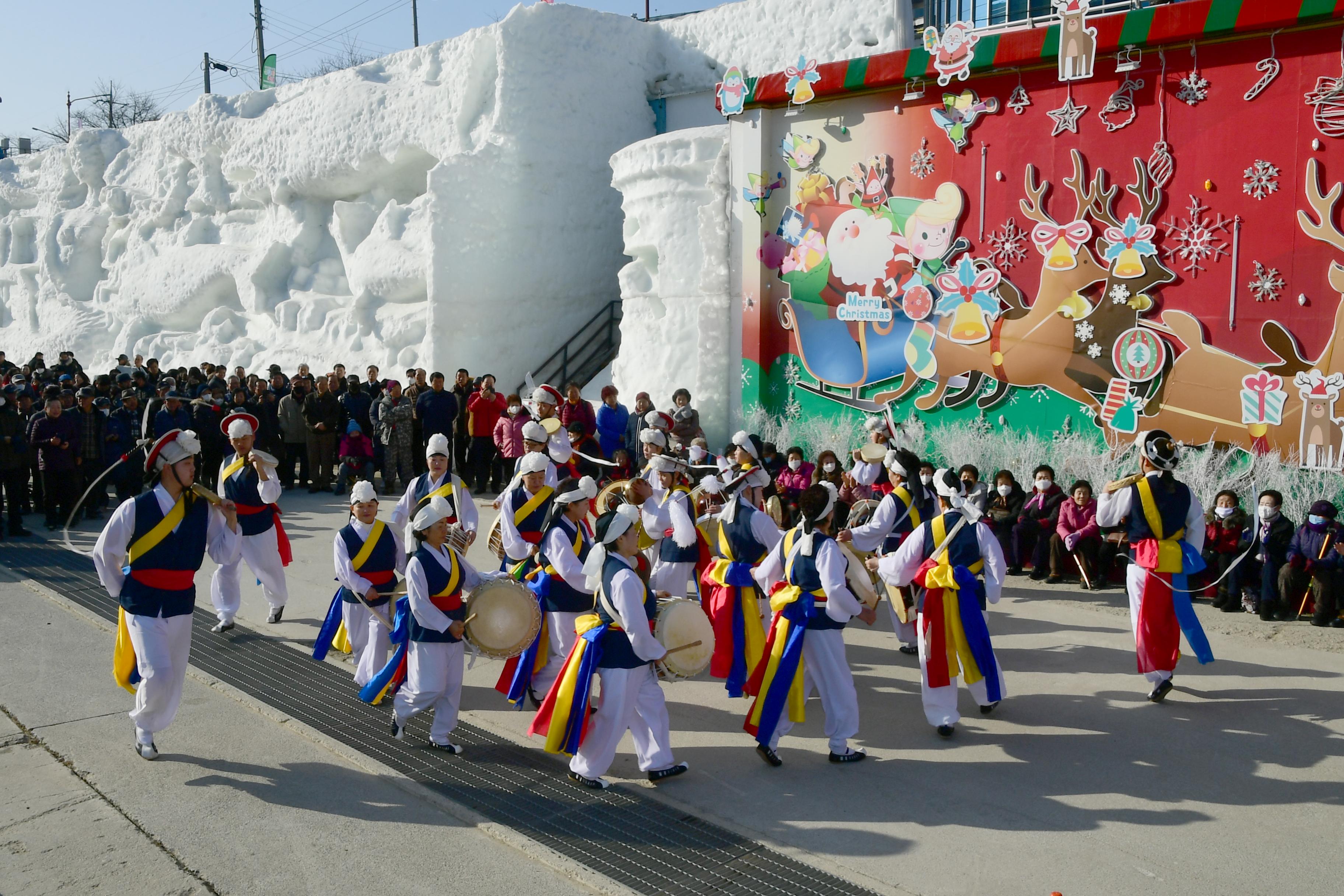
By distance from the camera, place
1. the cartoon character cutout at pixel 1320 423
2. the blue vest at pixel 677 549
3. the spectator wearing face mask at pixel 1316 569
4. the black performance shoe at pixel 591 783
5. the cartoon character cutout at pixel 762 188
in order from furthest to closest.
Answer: the cartoon character cutout at pixel 762 188, the cartoon character cutout at pixel 1320 423, the spectator wearing face mask at pixel 1316 569, the blue vest at pixel 677 549, the black performance shoe at pixel 591 783

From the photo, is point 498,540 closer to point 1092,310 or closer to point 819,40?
point 1092,310

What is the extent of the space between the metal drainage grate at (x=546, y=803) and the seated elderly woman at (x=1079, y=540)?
5.56 m

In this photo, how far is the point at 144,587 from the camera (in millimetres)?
5691

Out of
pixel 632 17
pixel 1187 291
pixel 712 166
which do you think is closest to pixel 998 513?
pixel 1187 291

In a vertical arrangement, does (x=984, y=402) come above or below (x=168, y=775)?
above

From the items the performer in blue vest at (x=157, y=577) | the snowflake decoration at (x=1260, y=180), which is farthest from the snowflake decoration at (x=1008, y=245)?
the performer in blue vest at (x=157, y=577)

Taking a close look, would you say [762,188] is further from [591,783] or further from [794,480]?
[591,783]

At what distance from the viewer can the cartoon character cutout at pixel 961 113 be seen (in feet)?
36.9

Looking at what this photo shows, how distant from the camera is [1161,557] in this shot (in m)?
6.64

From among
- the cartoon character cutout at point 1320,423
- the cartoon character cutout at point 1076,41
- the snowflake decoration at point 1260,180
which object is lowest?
the cartoon character cutout at point 1320,423

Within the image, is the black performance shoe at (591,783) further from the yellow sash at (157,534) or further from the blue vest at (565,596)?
the yellow sash at (157,534)

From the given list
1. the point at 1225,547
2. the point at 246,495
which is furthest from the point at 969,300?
the point at 246,495

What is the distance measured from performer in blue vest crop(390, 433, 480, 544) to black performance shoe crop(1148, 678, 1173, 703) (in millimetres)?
4433

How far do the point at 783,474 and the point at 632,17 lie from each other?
967cm
